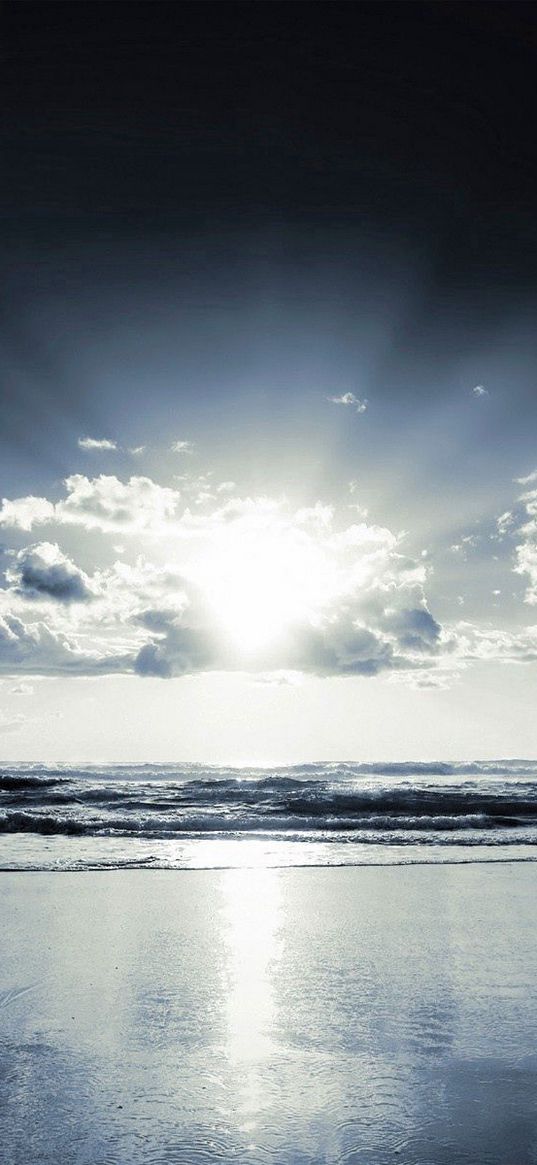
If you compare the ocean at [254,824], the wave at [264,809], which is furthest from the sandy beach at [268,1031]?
the wave at [264,809]

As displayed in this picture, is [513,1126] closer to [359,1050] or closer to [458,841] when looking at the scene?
[359,1050]

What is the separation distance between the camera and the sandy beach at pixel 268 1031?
367cm

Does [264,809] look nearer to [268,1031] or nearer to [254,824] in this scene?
[254,824]

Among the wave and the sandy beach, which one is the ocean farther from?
the sandy beach

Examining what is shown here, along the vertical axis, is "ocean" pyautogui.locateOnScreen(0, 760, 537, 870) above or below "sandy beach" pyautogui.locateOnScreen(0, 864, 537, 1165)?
above

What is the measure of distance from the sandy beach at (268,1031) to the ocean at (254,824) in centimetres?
463

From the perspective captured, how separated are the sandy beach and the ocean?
4.63 meters

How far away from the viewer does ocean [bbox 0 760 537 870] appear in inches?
563

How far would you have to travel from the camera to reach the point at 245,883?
11172 mm

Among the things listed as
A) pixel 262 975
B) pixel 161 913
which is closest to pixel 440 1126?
pixel 262 975

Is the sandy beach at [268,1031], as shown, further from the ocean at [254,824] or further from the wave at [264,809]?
the wave at [264,809]

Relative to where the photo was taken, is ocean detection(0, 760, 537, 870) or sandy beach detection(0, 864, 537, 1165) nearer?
sandy beach detection(0, 864, 537, 1165)

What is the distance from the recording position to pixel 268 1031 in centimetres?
522

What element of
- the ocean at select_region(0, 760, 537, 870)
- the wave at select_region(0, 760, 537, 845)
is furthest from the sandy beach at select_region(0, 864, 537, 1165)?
the wave at select_region(0, 760, 537, 845)
